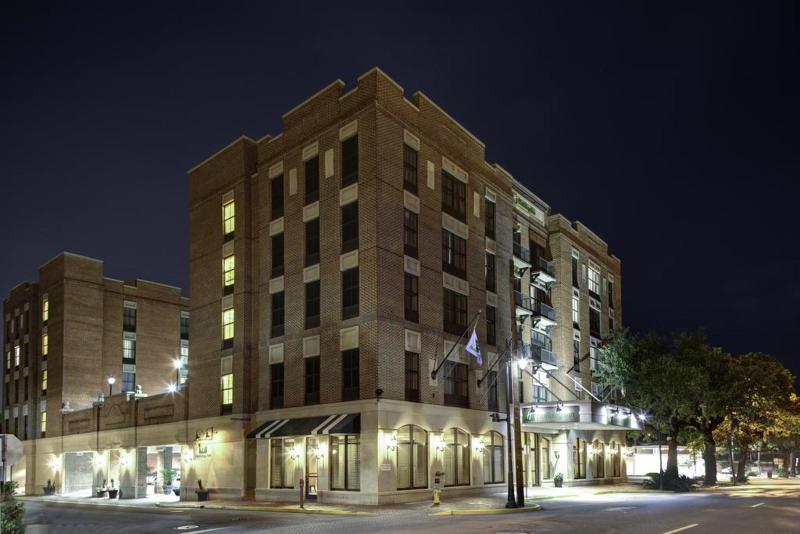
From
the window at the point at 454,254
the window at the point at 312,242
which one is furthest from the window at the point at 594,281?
the window at the point at 312,242

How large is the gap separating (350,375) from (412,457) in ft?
17.1

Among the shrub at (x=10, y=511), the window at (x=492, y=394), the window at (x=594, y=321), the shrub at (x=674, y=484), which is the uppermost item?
the window at (x=594, y=321)

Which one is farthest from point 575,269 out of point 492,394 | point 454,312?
point 454,312

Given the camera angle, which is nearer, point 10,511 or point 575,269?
point 10,511

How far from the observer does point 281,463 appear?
42375mm

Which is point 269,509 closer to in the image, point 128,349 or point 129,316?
point 128,349

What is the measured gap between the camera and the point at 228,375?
4784 centimetres

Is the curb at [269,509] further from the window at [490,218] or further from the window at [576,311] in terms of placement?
the window at [576,311]

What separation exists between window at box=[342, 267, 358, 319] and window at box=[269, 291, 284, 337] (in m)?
5.90

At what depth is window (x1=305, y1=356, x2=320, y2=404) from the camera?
41688 millimetres

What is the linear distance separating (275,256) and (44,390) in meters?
37.7

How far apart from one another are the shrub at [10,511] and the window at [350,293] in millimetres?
22894

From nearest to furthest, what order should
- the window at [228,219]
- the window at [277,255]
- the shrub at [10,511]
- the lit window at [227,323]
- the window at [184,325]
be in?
the shrub at [10,511] < the window at [277,255] < the lit window at [227,323] < the window at [228,219] < the window at [184,325]

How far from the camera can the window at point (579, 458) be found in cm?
5691
